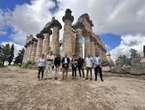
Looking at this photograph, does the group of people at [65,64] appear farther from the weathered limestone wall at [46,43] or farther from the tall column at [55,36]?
the weathered limestone wall at [46,43]

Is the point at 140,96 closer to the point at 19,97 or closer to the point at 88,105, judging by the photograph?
the point at 88,105

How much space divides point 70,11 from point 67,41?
5.80 m

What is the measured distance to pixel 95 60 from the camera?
53.7 ft

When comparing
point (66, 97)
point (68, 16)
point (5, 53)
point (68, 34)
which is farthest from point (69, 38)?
point (5, 53)

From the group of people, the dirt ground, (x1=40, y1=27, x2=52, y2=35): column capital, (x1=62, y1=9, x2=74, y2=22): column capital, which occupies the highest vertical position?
(x1=62, y1=9, x2=74, y2=22): column capital

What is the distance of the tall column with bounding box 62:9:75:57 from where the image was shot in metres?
33.9

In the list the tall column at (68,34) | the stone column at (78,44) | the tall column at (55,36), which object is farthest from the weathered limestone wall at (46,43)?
the stone column at (78,44)

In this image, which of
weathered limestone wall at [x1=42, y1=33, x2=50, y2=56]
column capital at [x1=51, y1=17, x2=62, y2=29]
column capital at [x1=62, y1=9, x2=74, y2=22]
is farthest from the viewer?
weathered limestone wall at [x1=42, y1=33, x2=50, y2=56]

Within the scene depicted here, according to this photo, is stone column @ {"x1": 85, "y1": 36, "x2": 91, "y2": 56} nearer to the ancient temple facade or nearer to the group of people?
the ancient temple facade

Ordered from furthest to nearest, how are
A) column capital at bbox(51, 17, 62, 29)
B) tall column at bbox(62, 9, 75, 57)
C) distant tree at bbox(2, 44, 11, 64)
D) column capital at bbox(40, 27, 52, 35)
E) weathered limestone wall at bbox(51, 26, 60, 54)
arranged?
1. distant tree at bbox(2, 44, 11, 64)
2. column capital at bbox(40, 27, 52, 35)
3. column capital at bbox(51, 17, 62, 29)
4. weathered limestone wall at bbox(51, 26, 60, 54)
5. tall column at bbox(62, 9, 75, 57)

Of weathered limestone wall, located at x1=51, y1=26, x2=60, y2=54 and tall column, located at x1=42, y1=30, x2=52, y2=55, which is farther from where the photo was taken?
tall column, located at x1=42, y1=30, x2=52, y2=55

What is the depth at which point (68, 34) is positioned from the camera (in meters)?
34.8

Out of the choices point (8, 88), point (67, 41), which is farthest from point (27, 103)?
point (67, 41)

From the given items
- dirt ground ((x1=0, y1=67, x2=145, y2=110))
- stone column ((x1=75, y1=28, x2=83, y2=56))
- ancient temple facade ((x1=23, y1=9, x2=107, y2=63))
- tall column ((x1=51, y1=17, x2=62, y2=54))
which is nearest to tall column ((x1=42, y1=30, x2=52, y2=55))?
ancient temple facade ((x1=23, y1=9, x2=107, y2=63))
